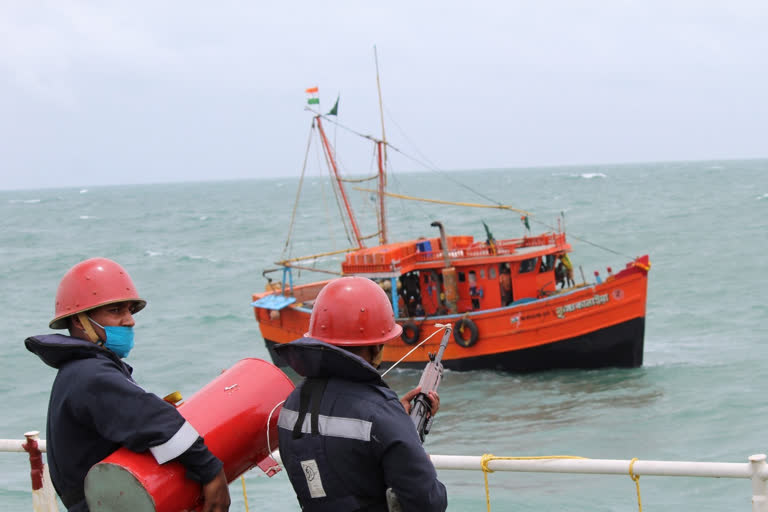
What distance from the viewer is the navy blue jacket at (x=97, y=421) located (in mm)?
2336

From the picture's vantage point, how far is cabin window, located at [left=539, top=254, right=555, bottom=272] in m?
17.1

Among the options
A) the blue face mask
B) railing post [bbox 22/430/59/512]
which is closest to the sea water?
railing post [bbox 22/430/59/512]

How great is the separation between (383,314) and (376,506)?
0.57 meters

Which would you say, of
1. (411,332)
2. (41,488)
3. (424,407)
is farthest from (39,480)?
(411,332)

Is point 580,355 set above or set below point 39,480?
below

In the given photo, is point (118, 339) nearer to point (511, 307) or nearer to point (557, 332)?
point (511, 307)

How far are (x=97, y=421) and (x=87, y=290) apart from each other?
0.45 metres

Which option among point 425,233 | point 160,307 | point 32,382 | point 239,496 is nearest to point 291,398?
point 239,496

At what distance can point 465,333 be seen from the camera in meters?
16.8

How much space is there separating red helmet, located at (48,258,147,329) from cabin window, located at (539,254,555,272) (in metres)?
A: 15.0

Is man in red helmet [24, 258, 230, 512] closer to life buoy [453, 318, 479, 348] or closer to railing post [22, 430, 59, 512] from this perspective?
railing post [22, 430, 59, 512]

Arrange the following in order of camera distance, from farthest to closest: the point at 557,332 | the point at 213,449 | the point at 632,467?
1. the point at 557,332
2. the point at 632,467
3. the point at 213,449

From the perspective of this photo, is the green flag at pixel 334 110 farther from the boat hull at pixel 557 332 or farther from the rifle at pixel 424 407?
the rifle at pixel 424 407

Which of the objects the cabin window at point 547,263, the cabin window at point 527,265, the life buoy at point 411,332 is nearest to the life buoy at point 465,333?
the life buoy at point 411,332
